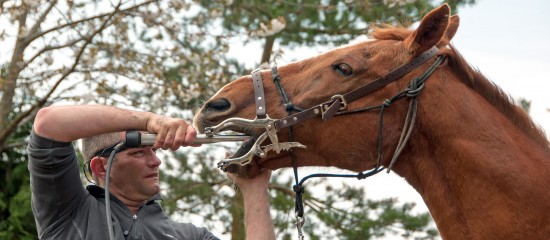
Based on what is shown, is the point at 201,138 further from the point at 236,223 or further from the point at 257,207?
the point at 236,223

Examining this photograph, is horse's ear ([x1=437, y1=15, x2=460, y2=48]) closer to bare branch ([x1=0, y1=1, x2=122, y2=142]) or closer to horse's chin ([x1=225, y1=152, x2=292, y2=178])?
horse's chin ([x1=225, y1=152, x2=292, y2=178])

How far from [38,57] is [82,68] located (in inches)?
21.2

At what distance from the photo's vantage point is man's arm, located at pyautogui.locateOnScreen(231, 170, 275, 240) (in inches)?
166

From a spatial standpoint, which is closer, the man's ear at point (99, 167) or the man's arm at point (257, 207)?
the man's arm at point (257, 207)

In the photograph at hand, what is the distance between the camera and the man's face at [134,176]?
15.7 ft

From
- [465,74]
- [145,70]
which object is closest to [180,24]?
[145,70]

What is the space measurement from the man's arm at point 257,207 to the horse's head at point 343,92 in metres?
0.06

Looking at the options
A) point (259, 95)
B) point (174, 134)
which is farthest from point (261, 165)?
point (174, 134)

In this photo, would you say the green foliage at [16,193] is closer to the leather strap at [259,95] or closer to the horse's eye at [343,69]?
the leather strap at [259,95]

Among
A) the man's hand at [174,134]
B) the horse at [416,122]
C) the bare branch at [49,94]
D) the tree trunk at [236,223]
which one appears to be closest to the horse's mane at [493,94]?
the horse at [416,122]

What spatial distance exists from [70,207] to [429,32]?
1.81 meters

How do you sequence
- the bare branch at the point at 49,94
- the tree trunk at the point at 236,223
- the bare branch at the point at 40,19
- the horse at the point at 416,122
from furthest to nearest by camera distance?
1. the tree trunk at the point at 236,223
2. the bare branch at the point at 40,19
3. the bare branch at the point at 49,94
4. the horse at the point at 416,122

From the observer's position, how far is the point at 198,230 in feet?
16.4

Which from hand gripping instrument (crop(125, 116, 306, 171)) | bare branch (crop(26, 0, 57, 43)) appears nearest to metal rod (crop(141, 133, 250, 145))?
hand gripping instrument (crop(125, 116, 306, 171))
